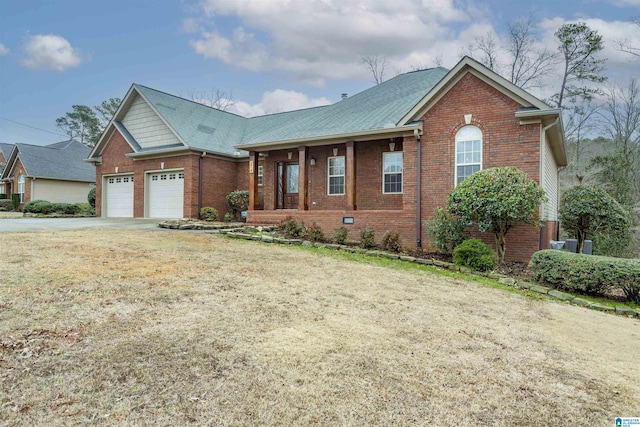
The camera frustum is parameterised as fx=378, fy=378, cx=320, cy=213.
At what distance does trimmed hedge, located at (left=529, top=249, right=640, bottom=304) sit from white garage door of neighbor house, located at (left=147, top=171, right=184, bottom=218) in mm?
15255

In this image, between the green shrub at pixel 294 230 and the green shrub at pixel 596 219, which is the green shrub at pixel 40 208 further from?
the green shrub at pixel 596 219

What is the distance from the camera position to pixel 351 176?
1343 cm

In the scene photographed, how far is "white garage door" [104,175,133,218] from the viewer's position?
20.5 meters

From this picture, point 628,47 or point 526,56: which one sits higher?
point 526,56

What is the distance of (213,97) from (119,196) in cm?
2052

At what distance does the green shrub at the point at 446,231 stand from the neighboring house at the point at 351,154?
1110 millimetres

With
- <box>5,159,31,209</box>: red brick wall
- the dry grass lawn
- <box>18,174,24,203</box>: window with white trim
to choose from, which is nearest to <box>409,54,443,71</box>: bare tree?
the dry grass lawn

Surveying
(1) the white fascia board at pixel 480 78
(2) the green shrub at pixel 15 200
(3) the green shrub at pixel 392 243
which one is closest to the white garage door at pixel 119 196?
(2) the green shrub at pixel 15 200

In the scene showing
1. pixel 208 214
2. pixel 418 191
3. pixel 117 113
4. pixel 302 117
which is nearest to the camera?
pixel 418 191

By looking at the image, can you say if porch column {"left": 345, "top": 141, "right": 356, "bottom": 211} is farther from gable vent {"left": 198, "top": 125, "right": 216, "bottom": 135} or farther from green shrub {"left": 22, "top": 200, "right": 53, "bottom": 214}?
green shrub {"left": 22, "top": 200, "right": 53, "bottom": 214}

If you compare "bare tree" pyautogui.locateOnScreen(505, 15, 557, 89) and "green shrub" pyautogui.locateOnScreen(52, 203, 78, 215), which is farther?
"bare tree" pyautogui.locateOnScreen(505, 15, 557, 89)

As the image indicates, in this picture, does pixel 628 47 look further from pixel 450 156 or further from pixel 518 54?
pixel 450 156

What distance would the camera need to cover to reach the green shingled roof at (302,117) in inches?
556

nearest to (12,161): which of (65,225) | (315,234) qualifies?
(65,225)
